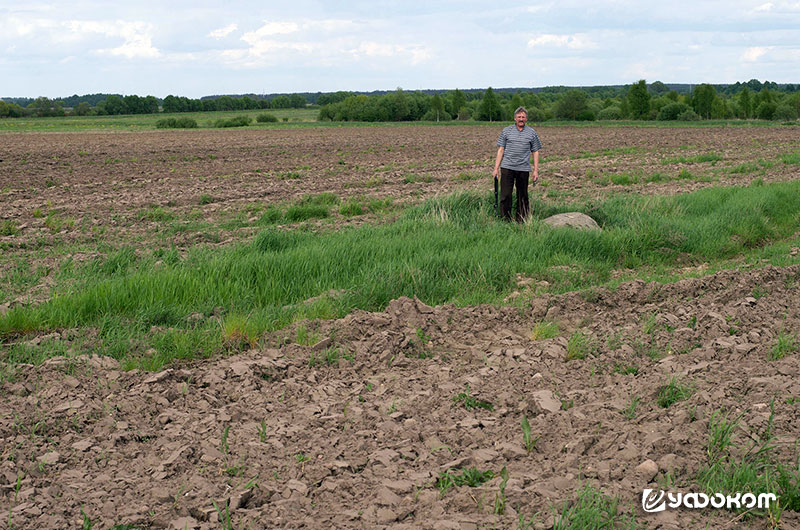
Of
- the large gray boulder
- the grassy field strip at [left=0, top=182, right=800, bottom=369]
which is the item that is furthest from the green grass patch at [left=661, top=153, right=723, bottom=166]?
the large gray boulder

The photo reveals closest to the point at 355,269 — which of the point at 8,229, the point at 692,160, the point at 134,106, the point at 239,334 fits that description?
the point at 239,334

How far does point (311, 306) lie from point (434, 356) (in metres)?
1.66

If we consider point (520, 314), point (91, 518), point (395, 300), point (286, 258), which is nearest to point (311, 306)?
point (395, 300)

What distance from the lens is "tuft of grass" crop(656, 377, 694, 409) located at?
484 cm

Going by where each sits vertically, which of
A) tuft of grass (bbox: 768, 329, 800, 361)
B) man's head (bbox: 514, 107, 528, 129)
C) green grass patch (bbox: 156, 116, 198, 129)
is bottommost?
→ tuft of grass (bbox: 768, 329, 800, 361)

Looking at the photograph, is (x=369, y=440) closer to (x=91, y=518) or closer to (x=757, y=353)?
(x=91, y=518)

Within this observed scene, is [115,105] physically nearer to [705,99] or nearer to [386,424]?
[705,99]

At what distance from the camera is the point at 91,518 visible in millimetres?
3611

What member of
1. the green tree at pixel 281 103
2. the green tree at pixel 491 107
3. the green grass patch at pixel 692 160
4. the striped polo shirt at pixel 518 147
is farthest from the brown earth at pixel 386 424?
the green tree at pixel 281 103

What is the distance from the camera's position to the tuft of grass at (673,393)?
15.9 feet

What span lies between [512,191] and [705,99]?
10057cm

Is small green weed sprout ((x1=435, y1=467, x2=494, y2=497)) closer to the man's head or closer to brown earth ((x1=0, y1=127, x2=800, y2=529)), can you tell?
brown earth ((x1=0, y1=127, x2=800, y2=529))

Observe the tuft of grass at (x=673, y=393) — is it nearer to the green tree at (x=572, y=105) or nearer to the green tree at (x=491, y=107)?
the green tree at (x=491, y=107)

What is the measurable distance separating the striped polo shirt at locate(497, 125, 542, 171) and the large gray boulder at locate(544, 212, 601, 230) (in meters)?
0.97
